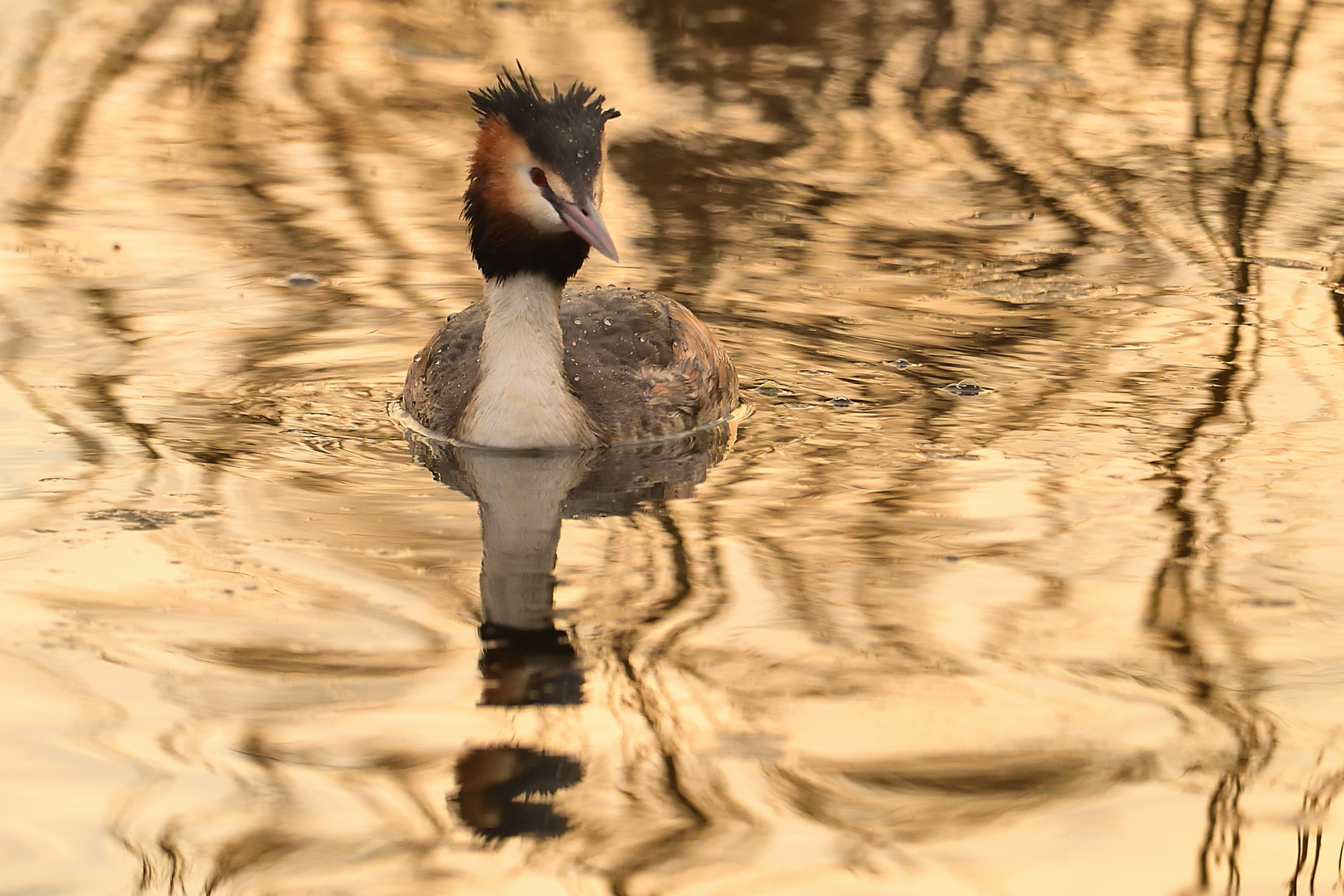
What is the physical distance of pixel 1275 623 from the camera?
242 inches

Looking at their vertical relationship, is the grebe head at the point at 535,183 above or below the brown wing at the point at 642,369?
above

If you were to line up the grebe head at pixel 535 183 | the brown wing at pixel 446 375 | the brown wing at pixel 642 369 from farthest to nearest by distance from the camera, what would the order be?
the brown wing at pixel 642 369, the brown wing at pixel 446 375, the grebe head at pixel 535 183

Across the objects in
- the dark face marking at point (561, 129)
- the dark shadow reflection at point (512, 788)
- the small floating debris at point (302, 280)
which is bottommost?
the small floating debris at point (302, 280)

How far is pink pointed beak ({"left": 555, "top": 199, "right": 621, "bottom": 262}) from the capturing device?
7.29m

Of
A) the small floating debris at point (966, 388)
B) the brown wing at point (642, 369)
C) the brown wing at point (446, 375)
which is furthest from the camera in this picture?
the small floating debris at point (966, 388)

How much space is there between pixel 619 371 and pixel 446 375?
2.35ft

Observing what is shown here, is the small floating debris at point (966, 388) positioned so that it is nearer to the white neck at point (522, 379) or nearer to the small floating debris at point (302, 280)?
the white neck at point (522, 379)

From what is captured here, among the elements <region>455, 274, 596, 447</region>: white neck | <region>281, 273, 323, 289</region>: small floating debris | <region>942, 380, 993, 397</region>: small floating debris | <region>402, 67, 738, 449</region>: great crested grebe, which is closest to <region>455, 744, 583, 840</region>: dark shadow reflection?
<region>402, 67, 738, 449</region>: great crested grebe

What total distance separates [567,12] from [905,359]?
783 centimetres

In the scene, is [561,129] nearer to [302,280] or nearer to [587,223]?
[587,223]

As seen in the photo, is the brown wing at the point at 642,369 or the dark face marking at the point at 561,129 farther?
the brown wing at the point at 642,369

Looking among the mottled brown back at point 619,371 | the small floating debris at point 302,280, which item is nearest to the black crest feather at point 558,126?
the mottled brown back at point 619,371

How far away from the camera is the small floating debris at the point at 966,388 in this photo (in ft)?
28.2

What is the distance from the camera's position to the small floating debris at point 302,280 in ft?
32.5
